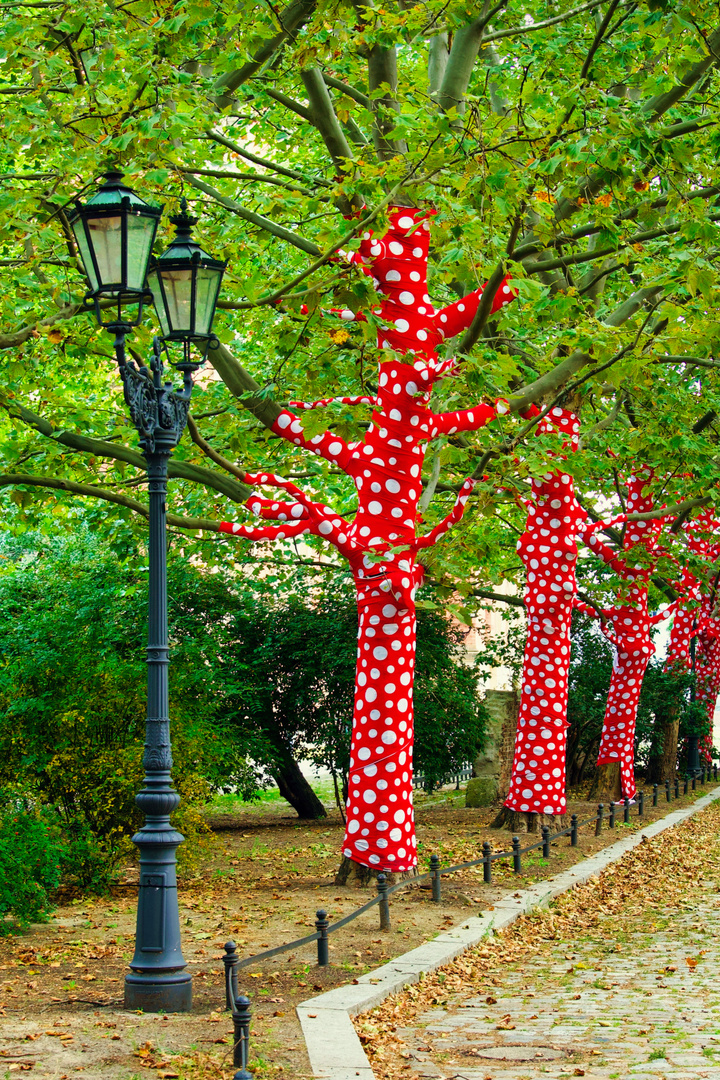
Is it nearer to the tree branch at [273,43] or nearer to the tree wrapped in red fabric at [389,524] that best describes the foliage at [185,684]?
the tree wrapped in red fabric at [389,524]

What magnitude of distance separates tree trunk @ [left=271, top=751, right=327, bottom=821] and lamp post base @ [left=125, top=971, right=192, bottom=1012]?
11562 mm

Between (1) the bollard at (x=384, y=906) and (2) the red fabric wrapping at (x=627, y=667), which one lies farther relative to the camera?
(2) the red fabric wrapping at (x=627, y=667)

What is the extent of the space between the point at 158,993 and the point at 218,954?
192cm

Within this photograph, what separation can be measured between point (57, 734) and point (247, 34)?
271 inches

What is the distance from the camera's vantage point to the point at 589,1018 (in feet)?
23.7

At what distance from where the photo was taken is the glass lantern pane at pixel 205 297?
7.80m

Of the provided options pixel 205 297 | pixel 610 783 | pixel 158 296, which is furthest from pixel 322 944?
pixel 610 783

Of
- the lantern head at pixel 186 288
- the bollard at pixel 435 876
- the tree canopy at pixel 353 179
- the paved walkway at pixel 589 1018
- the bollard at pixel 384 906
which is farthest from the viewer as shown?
the bollard at pixel 435 876

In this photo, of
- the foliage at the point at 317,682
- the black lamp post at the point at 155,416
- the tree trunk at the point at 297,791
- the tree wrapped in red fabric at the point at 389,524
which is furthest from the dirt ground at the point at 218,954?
the tree trunk at the point at 297,791

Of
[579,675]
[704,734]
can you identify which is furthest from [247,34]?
[704,734]

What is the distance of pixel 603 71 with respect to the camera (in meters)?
11.4

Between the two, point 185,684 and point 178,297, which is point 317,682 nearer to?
point 185,684

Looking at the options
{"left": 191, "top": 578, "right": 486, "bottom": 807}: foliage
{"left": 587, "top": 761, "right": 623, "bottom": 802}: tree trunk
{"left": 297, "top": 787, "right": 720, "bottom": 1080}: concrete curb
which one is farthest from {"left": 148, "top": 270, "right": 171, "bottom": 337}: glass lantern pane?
{"left": 587, "top": 761, "right": 623, "bottom": 802}: tree trunk

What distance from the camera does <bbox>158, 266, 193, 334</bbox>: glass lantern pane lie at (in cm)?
780
